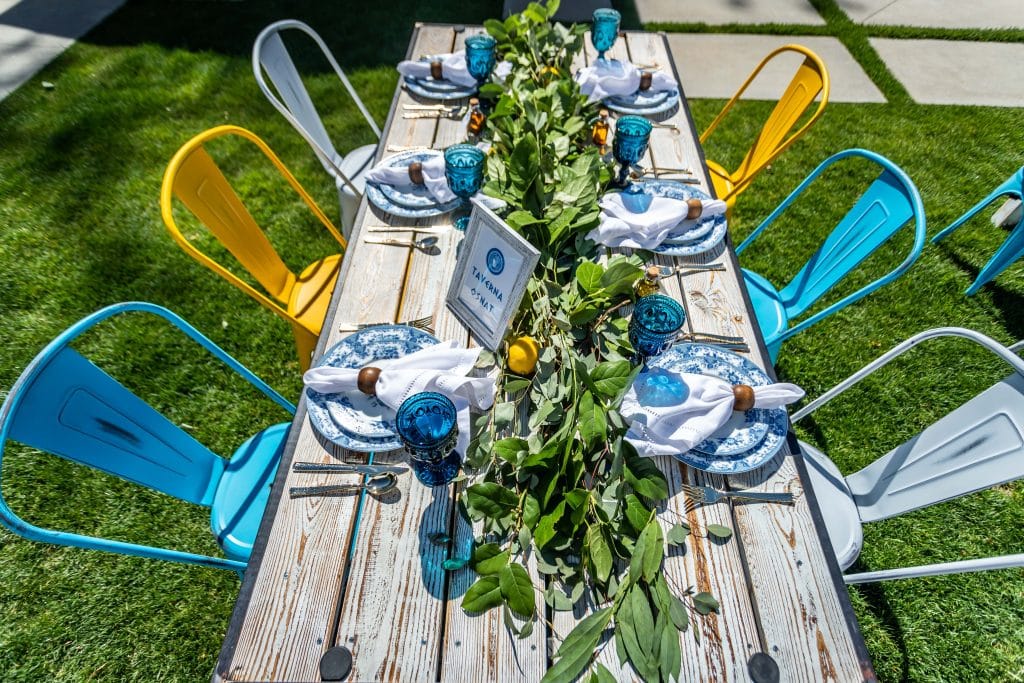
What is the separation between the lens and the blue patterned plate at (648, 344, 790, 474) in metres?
1.08

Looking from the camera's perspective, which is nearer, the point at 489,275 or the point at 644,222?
A: the point at 489,275

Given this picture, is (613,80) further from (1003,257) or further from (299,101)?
(1003,257)

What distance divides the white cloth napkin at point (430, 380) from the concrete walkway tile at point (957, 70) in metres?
4.35

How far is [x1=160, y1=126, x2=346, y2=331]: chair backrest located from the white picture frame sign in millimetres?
668

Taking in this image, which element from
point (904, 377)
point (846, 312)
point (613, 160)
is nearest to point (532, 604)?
point (613, 160)

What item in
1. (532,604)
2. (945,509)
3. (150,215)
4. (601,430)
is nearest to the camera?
(532,604)

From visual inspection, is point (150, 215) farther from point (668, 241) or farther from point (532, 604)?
point (532, 604)

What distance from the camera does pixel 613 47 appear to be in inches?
97.0

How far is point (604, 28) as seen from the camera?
2166 mm

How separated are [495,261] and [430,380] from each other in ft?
0.94

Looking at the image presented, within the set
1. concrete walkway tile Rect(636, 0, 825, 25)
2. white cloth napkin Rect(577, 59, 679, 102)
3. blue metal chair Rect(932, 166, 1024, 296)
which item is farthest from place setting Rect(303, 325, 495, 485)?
concrete walkway tile Rect(636, 0, 825, 25)

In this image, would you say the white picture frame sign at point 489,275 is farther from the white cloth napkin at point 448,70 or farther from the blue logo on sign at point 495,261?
the white cloth napkin at point 448,70

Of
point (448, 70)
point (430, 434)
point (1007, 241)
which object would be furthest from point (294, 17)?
point (1007, 241)

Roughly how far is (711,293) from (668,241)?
205 millimetres
